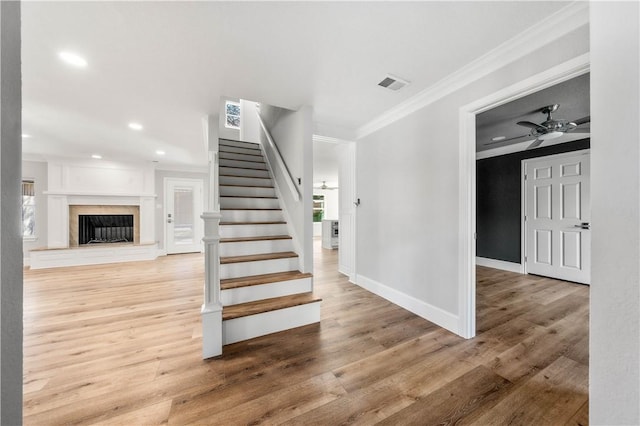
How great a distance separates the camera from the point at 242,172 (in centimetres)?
420

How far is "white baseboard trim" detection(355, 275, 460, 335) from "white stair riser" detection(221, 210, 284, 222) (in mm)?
1573

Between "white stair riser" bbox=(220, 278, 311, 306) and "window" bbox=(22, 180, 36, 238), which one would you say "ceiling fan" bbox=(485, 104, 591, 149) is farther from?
"window" bbox=(22, 180, 36, 238)

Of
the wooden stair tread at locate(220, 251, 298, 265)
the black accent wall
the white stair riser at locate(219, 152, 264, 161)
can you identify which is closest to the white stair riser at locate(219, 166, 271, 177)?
the white stair riser at locate(219, 152, 264, 161)

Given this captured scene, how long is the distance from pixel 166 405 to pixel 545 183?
222 inches

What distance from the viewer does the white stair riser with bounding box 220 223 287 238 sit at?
3070 mm

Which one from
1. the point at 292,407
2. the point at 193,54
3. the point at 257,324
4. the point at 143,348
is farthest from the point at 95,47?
the point at 292,407

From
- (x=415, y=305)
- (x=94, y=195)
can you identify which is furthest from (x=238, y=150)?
(x=415, y=305)

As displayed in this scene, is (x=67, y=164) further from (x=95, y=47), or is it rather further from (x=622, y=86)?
(x=622, y=86)

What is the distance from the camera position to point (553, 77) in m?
1.66

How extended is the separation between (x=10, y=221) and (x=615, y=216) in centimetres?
143

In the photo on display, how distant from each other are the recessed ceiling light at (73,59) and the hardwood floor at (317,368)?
7.89 ft

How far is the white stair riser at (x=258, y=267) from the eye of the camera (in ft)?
8.48

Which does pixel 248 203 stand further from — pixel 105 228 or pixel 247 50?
pixel 105 228

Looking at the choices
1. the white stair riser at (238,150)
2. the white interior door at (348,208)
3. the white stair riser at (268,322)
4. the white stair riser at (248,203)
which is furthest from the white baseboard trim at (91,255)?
the white stair riser at (268,322)
